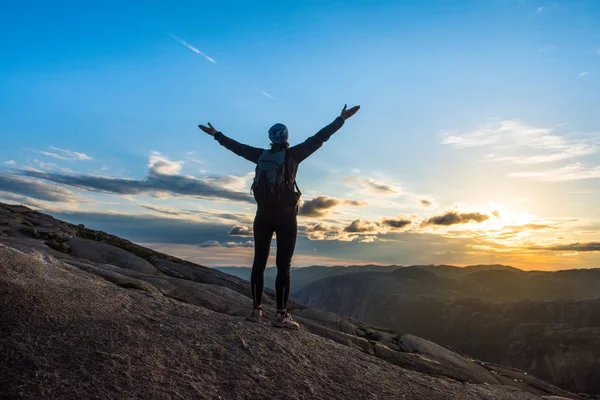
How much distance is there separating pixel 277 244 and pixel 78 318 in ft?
16.4

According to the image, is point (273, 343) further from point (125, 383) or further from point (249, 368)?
point (125, 383)

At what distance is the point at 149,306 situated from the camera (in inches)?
458

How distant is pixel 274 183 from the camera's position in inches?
429

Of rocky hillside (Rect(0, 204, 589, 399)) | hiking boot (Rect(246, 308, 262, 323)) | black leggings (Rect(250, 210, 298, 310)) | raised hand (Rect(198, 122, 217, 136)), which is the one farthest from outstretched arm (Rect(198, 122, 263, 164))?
rocky hillside (Rect(0, 204, 589, 399))

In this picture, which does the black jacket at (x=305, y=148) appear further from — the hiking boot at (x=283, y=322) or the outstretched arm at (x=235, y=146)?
the hiking boot at (x=283, y=322)

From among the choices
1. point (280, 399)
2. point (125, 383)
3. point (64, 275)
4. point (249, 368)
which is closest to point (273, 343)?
point (249, 368)

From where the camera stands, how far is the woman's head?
11.7 m

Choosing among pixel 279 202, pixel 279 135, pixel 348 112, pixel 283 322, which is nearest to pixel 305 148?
pixel 279 135

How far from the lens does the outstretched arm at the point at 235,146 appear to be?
→ 39.3ft

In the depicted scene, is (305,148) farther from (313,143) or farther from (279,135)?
(279,135)

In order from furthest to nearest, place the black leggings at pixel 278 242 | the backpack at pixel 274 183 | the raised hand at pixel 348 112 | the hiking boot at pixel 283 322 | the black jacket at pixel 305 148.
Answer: the raised hand at pixel 348 112 < the hiking boot at pixel 283 322 < the black jacket at pixel 305 148 < the black leggings at pixel 278 242 < the backpack at pixel 274 183

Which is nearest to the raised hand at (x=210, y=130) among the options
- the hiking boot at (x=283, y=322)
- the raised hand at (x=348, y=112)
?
the raised hand at (x=348, y=112)

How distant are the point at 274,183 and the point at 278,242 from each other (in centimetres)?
166

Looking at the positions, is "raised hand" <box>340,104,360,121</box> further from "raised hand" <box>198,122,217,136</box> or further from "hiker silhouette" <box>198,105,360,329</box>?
"raised hand" <box>198,122,217,136</box>
